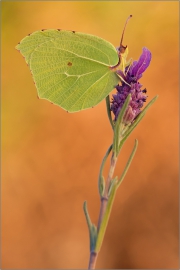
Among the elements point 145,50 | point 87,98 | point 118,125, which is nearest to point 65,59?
point 87,98

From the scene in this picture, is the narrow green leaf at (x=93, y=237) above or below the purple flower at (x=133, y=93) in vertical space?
below

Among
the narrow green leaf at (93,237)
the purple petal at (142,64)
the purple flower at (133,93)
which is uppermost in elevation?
the purple petal at (142,64)

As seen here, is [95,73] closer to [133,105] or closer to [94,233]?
[133,105]

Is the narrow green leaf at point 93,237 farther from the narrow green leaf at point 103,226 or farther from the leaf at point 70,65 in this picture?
the leaf at point 70,65

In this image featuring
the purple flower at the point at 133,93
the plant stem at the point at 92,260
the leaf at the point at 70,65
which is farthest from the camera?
the leaf at the point at 70,65

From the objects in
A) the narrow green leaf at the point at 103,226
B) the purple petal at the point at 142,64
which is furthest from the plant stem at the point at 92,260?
the purple petal at the point at 142,64

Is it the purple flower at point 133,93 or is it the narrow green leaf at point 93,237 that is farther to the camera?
the purple flower at point 133,93

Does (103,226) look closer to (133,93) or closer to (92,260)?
(92,260)
